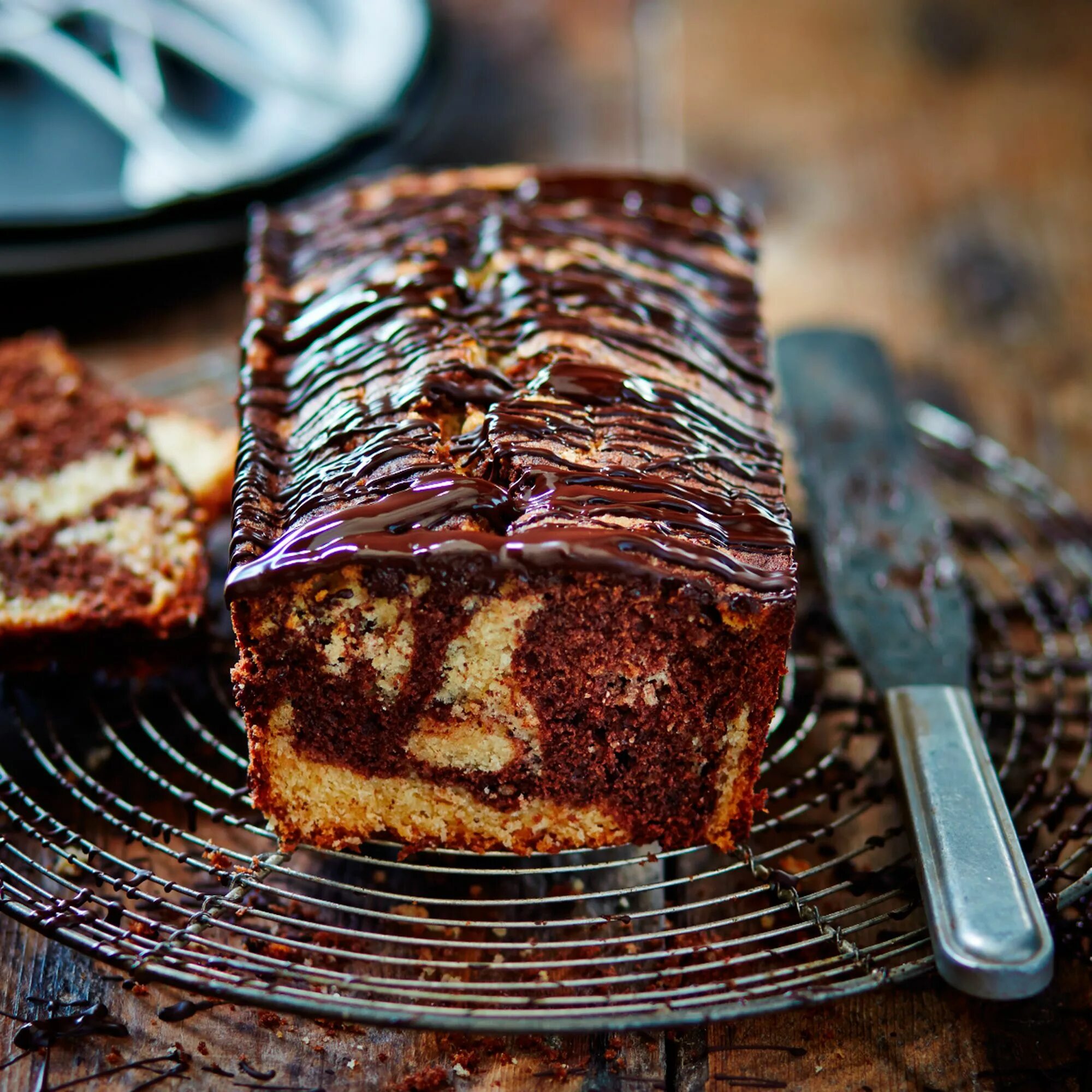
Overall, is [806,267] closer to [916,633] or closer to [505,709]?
[916,633]

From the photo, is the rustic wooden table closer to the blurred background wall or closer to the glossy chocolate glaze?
the blurred background wall

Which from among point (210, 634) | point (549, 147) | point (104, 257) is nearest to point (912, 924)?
point (210, 634)

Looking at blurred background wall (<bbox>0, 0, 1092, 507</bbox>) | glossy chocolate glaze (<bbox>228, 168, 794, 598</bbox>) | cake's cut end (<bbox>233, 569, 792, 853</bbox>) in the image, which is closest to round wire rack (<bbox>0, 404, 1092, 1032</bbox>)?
cake's cut end (<bbox>233, 569, 792, 853</bbox>)

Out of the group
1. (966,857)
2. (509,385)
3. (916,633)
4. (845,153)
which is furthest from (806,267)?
(966,857)

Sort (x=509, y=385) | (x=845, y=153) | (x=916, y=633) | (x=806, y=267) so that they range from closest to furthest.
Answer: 1. (x=509, y=385)
2. (x=916, y=633)
3. (x=806, y=267)
4. (x=845, y=153)

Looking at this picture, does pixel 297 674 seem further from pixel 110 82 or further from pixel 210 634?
pixel 110 82

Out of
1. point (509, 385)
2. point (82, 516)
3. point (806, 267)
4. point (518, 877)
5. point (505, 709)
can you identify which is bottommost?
point (518, 877)

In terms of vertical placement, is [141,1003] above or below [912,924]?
below
